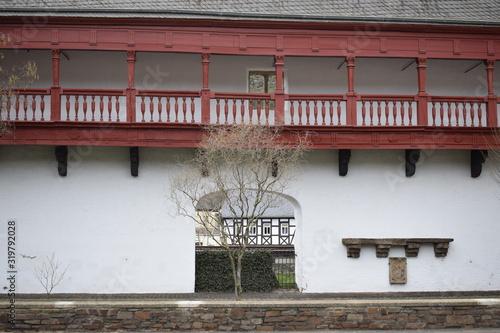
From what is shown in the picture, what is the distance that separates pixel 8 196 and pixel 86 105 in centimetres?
278

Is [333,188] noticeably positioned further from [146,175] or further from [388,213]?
[146,175]

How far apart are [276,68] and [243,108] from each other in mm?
1303

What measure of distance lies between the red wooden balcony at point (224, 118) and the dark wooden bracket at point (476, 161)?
1.66 feet

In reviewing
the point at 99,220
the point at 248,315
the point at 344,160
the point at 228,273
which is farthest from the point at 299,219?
the point at 248,315

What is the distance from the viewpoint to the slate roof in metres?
12.3

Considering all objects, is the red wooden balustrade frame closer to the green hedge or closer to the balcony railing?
the balcony railing

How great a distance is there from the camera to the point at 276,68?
12570 millimetres

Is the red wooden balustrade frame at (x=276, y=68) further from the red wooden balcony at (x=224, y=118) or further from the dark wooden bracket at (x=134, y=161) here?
the dark wooden bracket at (x=134, y=161)

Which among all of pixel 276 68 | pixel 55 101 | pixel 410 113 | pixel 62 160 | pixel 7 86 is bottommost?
pixel 62 160

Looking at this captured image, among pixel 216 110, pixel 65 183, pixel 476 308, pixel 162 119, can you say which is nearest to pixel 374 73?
pixel 216 110

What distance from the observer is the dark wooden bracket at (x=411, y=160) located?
12.9m

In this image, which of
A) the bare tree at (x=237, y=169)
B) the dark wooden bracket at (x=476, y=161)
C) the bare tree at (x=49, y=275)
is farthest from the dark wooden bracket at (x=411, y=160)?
the bare tree at (x=49, y=275)

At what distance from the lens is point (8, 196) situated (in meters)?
12.5

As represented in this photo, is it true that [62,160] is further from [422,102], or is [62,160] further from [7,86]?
[422,102]
